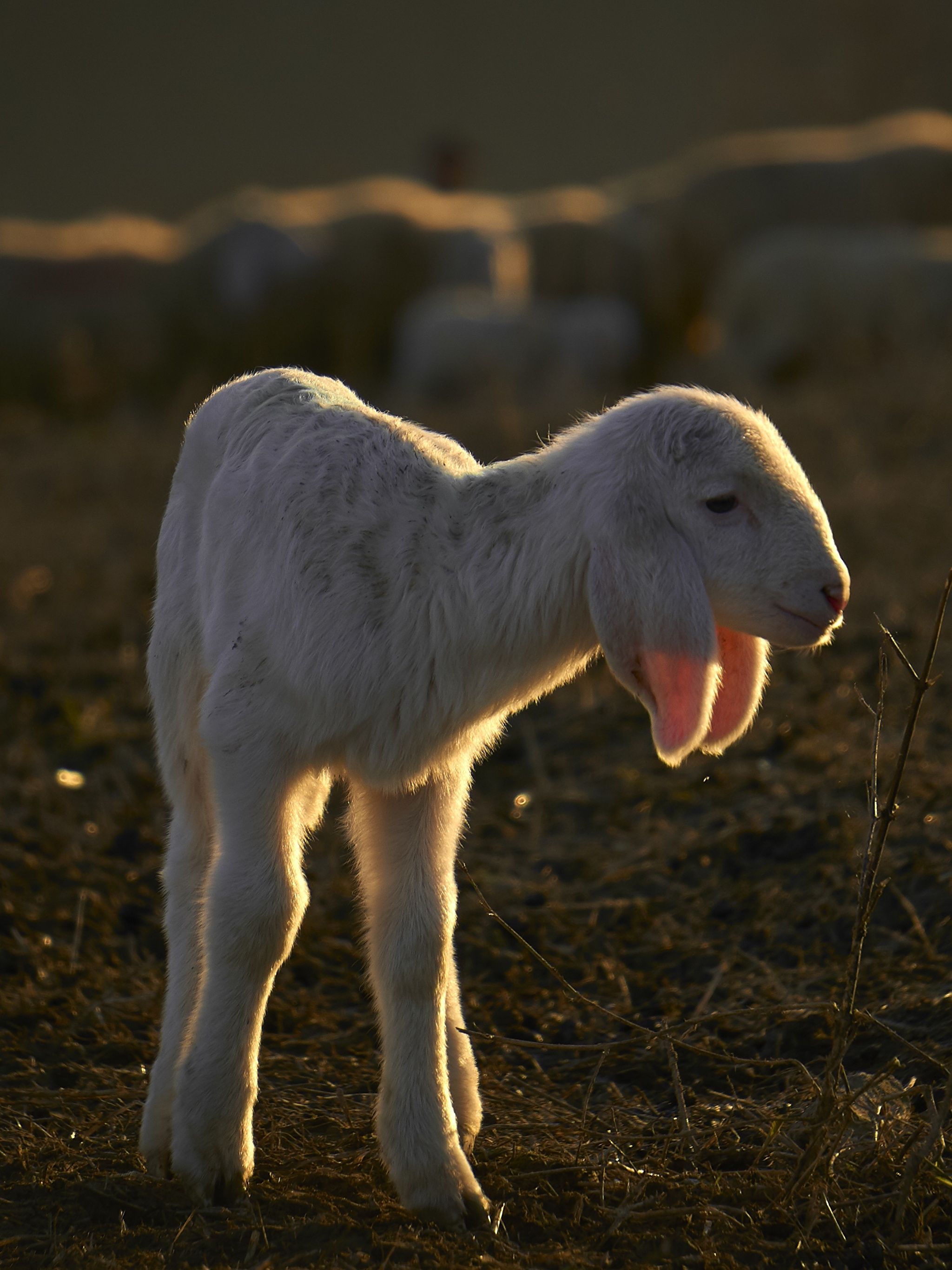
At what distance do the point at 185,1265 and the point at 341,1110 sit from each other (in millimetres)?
750

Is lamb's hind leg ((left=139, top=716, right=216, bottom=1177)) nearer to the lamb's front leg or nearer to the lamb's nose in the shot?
the lamb's front leg

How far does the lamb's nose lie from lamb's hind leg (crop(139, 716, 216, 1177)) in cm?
147

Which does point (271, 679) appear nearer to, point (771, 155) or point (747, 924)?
point (747, 924)

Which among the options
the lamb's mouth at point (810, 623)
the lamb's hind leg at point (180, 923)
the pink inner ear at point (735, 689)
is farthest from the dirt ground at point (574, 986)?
the lamb's mouth at point (810, 623)

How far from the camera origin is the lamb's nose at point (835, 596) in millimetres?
2609

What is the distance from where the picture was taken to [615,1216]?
2.88 metres

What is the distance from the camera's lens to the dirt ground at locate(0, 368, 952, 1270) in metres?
2.85

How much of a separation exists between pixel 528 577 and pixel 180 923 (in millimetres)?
1195

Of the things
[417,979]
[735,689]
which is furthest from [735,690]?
[417,979]

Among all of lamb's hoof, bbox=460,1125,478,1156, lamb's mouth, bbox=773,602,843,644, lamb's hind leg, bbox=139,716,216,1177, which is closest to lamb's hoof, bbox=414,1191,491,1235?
lamb's hoof, bbox=460,1125,478,1156

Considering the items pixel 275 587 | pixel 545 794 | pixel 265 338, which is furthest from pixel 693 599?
pixel 265 338

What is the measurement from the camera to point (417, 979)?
2.98 m

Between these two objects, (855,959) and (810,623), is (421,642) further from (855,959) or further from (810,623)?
(855,959)

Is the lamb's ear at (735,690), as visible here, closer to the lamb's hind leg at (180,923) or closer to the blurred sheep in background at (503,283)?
the lamb's hind leg at (180,923)
